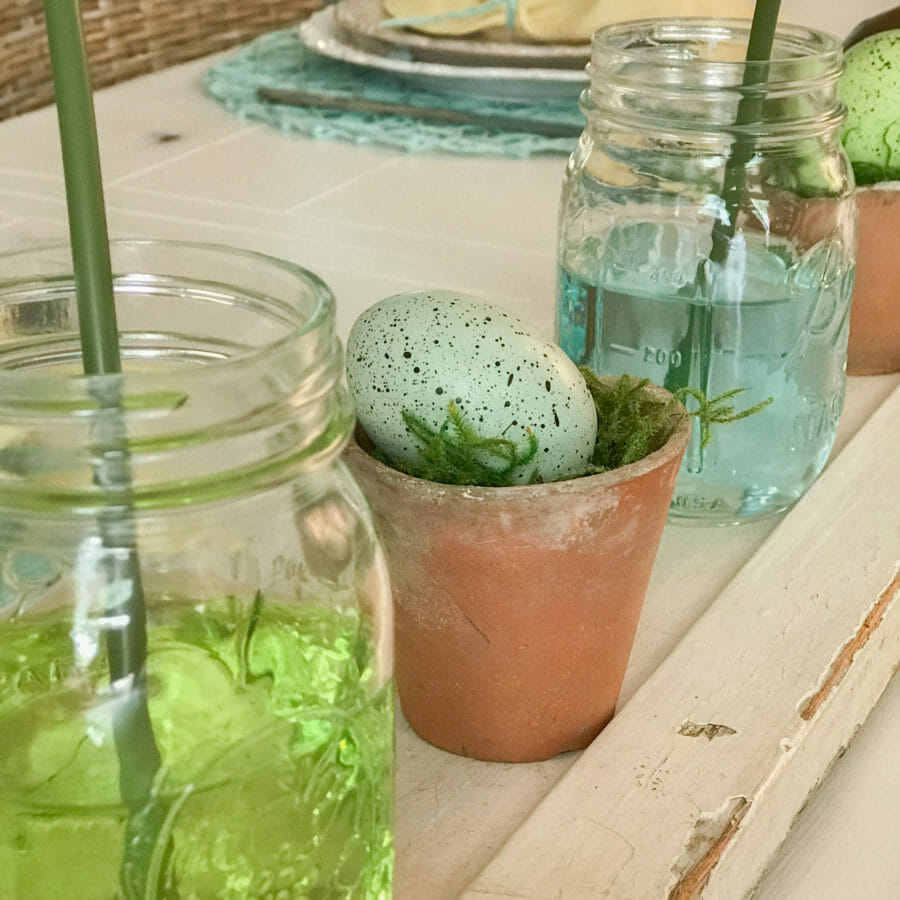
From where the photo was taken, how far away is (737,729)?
1.44 feet

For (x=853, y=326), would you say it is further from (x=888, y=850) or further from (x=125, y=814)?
(x=125, y=814)

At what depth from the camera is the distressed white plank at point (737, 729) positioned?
381 mm

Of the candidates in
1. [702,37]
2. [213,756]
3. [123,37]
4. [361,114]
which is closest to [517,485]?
[213,756]

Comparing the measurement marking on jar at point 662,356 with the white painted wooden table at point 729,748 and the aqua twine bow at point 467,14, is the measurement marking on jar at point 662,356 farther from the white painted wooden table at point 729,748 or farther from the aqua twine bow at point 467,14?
the aqua twine bow at point 467,14

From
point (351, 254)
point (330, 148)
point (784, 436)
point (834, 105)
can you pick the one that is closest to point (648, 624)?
point (784, 436)

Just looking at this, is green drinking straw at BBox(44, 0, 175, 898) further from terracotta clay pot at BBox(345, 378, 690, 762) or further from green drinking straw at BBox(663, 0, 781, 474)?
green drinking straw at BBox(663, 0, 781, 474)

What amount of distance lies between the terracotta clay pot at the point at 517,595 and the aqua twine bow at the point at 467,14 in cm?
74

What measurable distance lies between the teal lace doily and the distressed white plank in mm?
571

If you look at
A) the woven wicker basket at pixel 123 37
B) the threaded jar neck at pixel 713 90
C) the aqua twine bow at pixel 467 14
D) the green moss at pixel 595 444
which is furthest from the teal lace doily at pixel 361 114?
the green moss at pixel 595 444

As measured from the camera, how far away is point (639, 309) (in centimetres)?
56

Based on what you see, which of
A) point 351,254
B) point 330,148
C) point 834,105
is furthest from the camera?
point 330,148

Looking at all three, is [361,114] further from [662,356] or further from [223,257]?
[223,257]

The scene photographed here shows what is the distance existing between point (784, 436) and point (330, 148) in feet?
2.03

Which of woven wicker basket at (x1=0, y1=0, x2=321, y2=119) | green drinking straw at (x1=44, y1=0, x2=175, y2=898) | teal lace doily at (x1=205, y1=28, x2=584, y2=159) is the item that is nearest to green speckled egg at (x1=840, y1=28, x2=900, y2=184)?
teal lace doily at (x1=205, y1=28, x2=584, y2=159)
